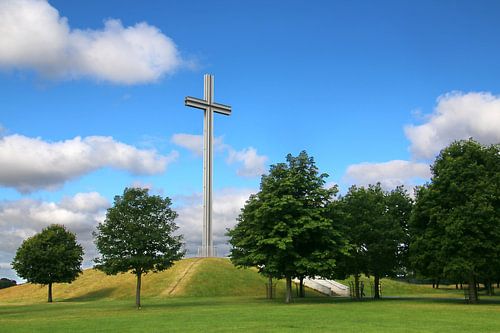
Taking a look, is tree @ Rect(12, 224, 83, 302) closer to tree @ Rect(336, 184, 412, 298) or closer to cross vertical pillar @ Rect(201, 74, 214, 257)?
cross vertical pillar @ Rect(201, 74, 214, 257)

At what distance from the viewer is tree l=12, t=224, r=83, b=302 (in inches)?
2827

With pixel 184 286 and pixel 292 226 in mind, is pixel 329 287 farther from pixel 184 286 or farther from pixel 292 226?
pixel 292 226

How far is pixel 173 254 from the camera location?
4906cm

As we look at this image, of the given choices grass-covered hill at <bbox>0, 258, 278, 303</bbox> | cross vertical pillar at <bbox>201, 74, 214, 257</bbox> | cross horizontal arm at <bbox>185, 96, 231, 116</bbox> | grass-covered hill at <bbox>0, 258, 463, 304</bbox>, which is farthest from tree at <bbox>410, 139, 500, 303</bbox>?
cross horizontal arm at <bbox>185, 96, 231, 116</bbox>

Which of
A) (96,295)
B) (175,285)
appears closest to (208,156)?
(175,285)

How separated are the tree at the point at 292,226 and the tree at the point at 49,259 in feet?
105

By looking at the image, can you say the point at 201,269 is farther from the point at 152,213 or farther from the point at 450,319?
the point at 450,319

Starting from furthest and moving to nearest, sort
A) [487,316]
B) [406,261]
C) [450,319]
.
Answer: [406,261] → [487,316] → [450,319]

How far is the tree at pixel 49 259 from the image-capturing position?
71.8 meters

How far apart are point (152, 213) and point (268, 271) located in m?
12.1

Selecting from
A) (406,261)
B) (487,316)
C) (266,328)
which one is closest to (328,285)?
(406,261)

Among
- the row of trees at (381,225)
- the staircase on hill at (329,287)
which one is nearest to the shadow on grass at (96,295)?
the row of trees at (381,225)

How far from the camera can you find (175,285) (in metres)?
71.9

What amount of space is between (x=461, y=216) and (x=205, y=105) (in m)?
43.2
